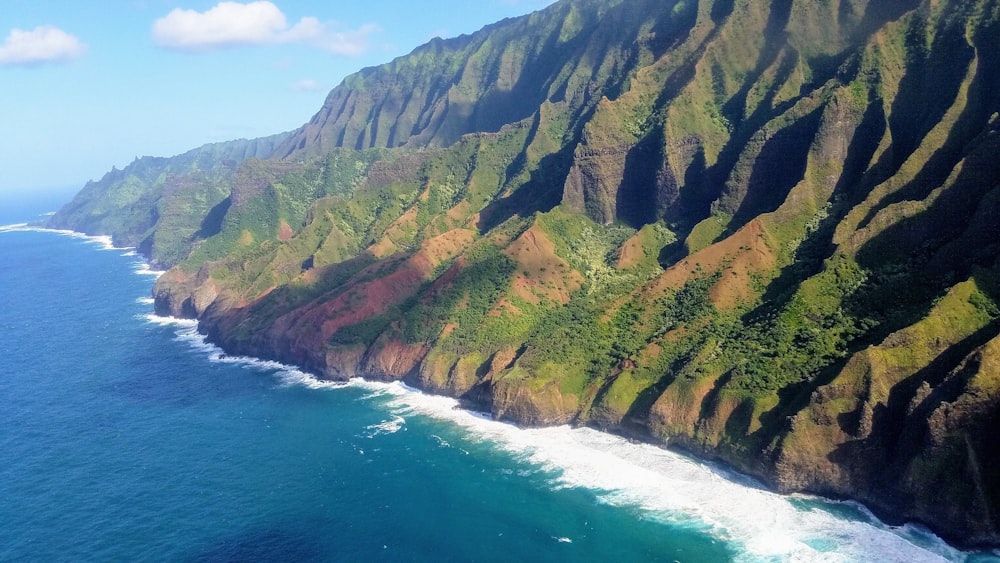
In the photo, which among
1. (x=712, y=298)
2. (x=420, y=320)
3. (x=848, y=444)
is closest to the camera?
(x=848, y=444)

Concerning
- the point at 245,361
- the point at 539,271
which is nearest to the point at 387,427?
the point at 539,271

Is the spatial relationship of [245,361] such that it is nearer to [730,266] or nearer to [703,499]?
[730,266]

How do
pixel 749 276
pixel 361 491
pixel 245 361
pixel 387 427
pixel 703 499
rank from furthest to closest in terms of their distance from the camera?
pixel 245 361, pixel 387 427, pixel 749 276, pixel 361 491, pixel 703 499

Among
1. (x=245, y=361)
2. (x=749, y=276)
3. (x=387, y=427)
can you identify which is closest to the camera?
(x=749, y=276)

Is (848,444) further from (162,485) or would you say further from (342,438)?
(162,485)

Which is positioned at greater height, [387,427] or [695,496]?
[695,496]

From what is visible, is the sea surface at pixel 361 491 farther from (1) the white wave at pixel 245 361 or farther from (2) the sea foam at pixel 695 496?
(1) the white wave at pixel 245 361

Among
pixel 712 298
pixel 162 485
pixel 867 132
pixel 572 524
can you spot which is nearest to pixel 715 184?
pixel 867 132
